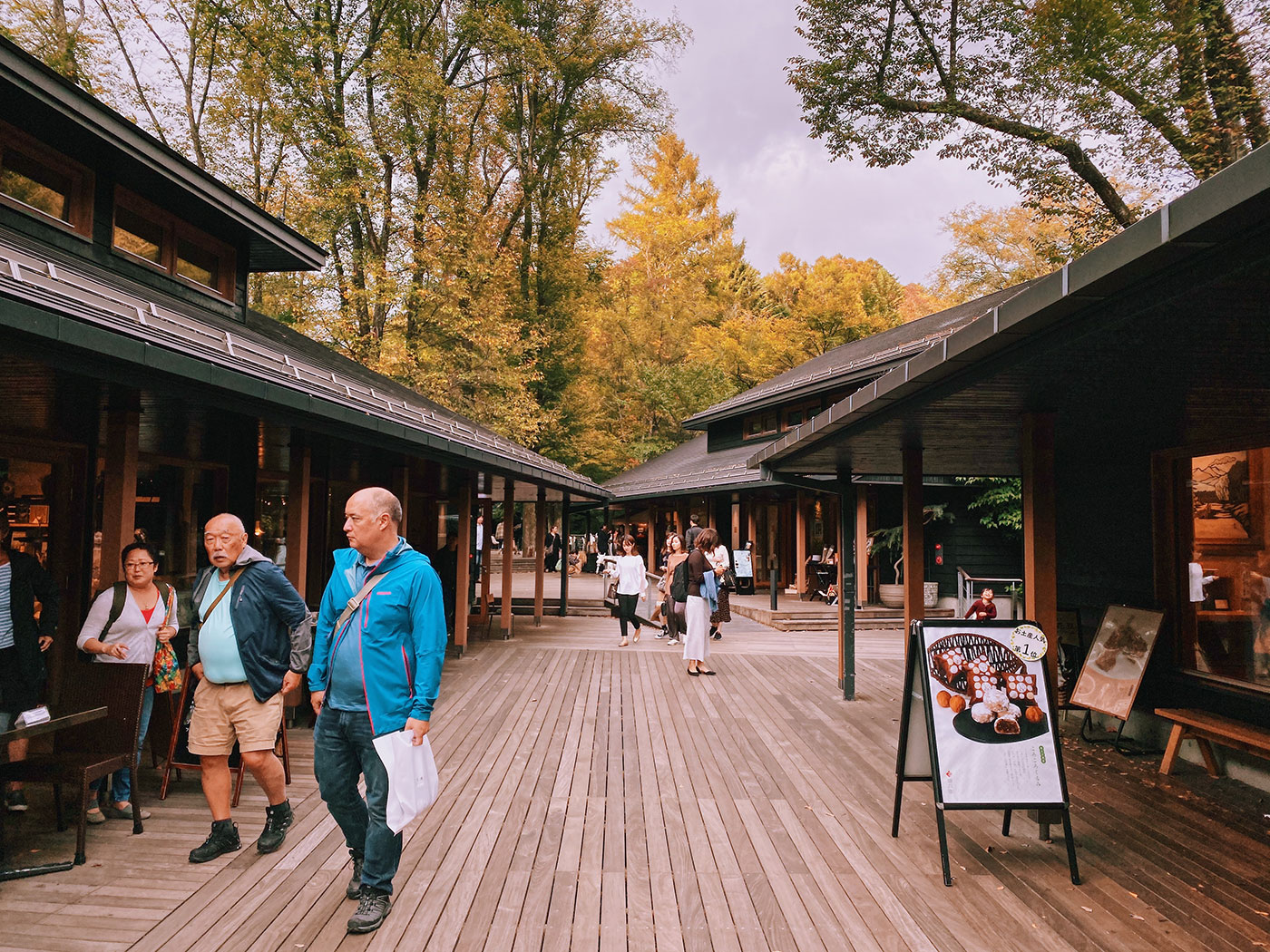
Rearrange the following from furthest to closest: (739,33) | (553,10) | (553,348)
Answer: (739,33) < (553,348) < (553,10)

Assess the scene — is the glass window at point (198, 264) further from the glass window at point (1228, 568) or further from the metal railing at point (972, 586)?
the metal railing at point (972, 586)

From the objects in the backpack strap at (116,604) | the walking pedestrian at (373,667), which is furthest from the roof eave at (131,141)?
the walking pedestrian at (373,667)

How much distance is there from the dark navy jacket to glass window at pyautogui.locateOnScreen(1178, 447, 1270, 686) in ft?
19.9

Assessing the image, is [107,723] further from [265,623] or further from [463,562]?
[463,562]

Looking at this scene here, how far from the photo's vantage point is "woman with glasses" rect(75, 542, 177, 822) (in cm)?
397

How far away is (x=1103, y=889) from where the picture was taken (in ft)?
11.0

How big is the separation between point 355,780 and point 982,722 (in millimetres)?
2928

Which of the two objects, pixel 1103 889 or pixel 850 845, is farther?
pixel 850 845

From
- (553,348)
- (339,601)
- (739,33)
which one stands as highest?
(739,33)

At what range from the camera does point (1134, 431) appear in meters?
5.41

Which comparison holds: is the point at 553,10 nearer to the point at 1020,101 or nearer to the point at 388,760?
the point at 1020,101

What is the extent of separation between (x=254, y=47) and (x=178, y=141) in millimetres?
3428

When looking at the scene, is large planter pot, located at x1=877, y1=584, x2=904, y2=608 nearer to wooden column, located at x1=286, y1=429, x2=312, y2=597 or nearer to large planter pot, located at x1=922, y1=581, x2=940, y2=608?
large planter pot, located at x1=922, y1=581, x2=940, y2=608

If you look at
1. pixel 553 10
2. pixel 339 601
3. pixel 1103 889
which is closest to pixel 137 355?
pixel 339 601
